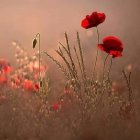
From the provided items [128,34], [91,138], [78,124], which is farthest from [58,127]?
[128,34]

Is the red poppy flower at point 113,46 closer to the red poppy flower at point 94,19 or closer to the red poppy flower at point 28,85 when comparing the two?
the red poppy flower at point 94,19

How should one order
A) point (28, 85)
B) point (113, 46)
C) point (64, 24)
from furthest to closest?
1. point (64, 24)
2. point (28, 85)
3. point (113, 46)

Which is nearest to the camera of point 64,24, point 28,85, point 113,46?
point 113,46

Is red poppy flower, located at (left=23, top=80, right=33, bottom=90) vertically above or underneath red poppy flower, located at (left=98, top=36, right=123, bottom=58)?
underneath

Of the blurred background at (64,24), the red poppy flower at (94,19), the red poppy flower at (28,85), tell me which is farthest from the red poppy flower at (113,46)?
the red poppy flower at (28,85)

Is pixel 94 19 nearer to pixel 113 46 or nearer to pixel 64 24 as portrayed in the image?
pixel 113 46

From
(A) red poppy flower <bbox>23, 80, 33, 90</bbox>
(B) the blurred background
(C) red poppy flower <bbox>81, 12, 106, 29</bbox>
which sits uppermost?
(B) the blurred background

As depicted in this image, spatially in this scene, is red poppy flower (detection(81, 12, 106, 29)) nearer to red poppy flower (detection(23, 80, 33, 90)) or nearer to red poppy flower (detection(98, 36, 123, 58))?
red poppy flower (detection(98, 36, 123, 58))

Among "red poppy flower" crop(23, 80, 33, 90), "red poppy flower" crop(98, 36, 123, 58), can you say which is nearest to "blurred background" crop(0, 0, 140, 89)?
"red poppy flower" crop(98, 36, 123, 58)

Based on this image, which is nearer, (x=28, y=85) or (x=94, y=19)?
(x=94, y=19)

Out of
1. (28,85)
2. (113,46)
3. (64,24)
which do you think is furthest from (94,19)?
(64,24)
